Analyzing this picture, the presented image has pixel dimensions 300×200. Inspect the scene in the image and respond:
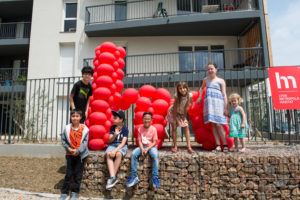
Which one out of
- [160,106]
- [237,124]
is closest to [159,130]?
[160,106]

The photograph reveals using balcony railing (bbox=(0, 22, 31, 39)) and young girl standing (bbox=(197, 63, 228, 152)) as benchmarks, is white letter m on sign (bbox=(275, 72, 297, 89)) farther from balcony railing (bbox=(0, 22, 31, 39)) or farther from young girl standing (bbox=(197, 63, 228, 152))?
balcony railing (bbox=(0, 22, 31, 39))

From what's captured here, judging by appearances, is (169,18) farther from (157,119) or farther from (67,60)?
(157,119)

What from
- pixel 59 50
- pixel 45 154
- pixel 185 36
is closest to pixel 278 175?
pixel 45 154

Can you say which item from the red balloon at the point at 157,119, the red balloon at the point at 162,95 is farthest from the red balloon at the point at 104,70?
the red balloon at the point at 157,119

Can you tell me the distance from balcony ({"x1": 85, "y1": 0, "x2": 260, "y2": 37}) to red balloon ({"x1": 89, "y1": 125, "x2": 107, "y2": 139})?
818 centimetres

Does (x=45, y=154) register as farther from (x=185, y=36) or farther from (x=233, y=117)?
(x=185, y=36)

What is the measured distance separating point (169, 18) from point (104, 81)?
7729 mm

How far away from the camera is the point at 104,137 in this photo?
3.69 metres

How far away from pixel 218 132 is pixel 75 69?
32.5 ft

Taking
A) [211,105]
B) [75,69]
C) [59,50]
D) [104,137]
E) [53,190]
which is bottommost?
[53,190]

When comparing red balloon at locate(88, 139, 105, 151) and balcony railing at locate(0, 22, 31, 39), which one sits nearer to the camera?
red balloon at locate(88, 139, 105, 151)

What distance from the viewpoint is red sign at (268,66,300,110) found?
411 centimetres

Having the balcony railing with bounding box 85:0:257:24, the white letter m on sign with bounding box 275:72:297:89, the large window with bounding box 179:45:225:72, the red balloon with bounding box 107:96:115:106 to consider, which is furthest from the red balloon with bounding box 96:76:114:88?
the balcony railing with bounding box 85:0:257:24

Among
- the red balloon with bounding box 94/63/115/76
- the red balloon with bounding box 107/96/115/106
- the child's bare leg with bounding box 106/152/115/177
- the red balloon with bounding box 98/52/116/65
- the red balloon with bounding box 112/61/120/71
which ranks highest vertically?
the red balloon with bounding box 98/52/116/65
